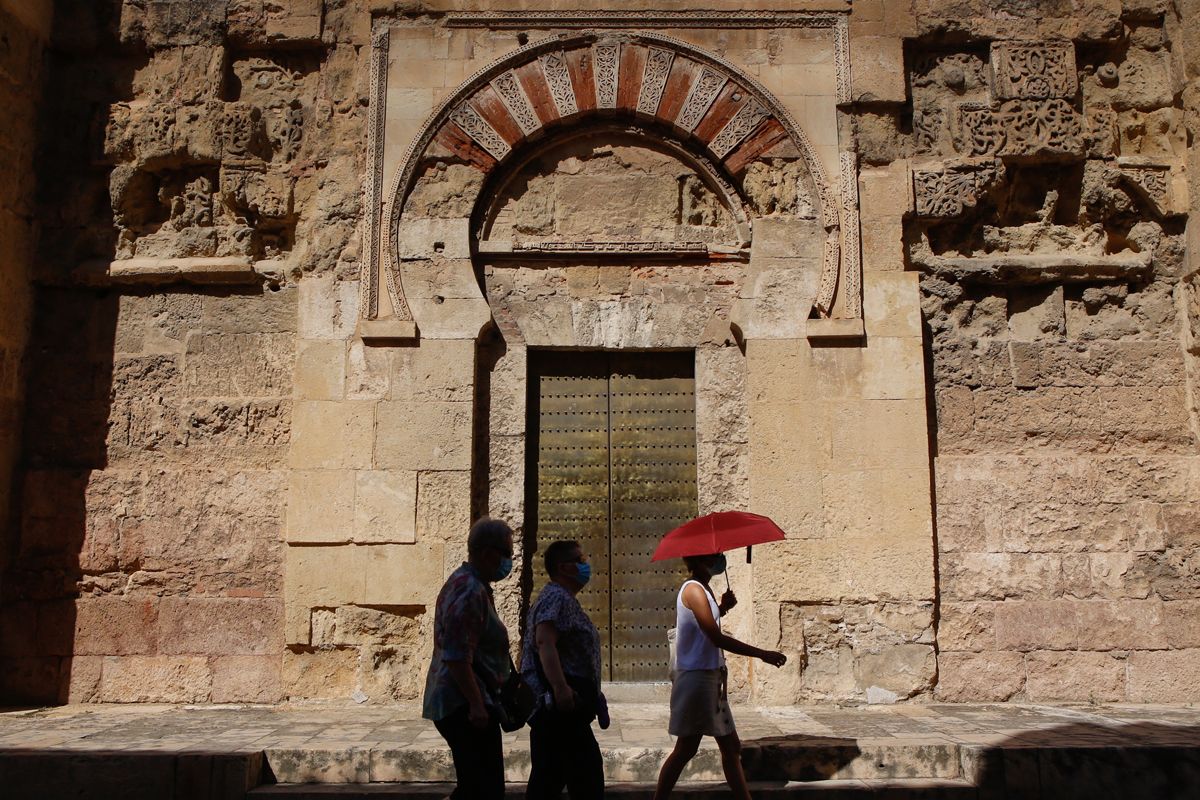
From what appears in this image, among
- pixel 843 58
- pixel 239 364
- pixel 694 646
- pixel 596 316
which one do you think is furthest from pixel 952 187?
pixel 239 364

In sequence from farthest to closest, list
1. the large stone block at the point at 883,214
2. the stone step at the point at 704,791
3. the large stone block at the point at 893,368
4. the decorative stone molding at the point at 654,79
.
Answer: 1. the decorative stone molding at the point at 654,79
2. the large stone block at the point at 883,214
3. the large stone block at the point at 893,368
4. the stone step at the point at 704,791

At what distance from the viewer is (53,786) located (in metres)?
4.57

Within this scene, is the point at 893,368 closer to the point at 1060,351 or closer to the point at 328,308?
the point at 1060,351

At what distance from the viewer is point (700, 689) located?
3.90 meters

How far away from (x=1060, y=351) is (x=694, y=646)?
418 cm

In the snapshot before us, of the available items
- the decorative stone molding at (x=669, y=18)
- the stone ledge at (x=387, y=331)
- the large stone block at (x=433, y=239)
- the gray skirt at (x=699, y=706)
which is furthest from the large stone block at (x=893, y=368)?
the gray skirt at (x=699, y=706)

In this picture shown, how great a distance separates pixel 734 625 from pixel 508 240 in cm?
296

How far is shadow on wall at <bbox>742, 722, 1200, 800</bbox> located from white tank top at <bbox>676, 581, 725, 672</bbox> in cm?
108

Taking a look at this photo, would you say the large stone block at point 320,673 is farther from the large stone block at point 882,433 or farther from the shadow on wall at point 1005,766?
the large stone block at point 882,433

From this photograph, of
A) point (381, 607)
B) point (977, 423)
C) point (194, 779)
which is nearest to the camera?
point (194, 779)

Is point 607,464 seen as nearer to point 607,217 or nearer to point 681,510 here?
point 681,510

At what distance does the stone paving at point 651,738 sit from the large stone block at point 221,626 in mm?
518

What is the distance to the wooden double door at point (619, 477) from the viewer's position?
6691 millimetres

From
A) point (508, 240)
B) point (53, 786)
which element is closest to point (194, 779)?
point (53, 786)
